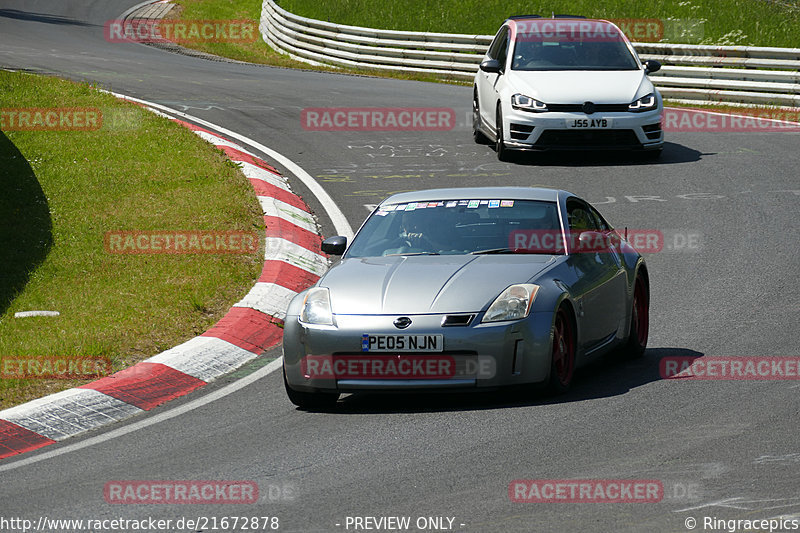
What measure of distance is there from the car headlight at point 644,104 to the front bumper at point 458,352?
9.73 meters

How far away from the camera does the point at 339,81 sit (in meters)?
26.2

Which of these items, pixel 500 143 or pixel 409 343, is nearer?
pixel 409 343

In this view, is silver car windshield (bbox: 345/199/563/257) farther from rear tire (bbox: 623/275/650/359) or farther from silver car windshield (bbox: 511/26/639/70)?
silver car windshield (bbox: 511/26/639/70)

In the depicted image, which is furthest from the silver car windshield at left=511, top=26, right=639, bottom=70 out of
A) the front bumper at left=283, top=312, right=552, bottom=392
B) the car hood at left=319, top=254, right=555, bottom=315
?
the front bumper at left=283, top=312, right=552, bottom=392

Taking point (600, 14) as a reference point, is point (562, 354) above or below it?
above

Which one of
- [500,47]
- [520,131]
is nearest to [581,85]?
[520,131]

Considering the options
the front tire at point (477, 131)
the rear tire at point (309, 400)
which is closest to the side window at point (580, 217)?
the rear tire at point (309, 400)

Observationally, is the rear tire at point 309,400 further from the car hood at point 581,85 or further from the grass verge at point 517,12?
the grass verge at point 517,12

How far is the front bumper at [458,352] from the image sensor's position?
7.49 m

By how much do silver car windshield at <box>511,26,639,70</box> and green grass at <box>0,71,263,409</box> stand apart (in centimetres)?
461

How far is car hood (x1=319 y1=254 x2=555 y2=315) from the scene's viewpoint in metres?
7.63

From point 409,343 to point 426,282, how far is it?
0.52 metres

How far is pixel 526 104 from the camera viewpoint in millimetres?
17078

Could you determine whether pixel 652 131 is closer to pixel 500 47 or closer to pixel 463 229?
pixel 500 47
